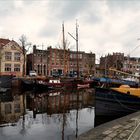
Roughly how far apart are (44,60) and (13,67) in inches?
448

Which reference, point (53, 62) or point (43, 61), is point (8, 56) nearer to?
point (43, 61)

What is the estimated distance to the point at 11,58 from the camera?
66.9 m

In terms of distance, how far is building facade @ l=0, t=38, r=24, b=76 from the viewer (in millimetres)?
65062

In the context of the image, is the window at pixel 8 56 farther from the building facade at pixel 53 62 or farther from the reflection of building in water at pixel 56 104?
the reflection of building in water at pixel 56 104

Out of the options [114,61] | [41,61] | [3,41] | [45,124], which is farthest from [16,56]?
[45,124]

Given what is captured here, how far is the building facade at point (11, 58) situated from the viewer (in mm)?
65062

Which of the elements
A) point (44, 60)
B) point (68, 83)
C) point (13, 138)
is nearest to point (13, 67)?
point (44, 60)

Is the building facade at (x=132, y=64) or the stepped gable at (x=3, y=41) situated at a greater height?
the stepped gable at (x=3, y=41)

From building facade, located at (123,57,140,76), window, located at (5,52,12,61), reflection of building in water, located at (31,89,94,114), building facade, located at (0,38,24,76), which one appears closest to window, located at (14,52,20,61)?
building facade, located at (0,38,24,76)

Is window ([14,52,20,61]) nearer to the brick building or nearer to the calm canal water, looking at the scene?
the brick building

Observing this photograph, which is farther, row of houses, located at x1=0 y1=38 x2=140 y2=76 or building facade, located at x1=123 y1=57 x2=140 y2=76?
building facade, located at x1=123 y1=57 x2=140 y2=76

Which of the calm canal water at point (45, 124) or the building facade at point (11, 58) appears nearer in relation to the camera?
the calm canal water at point (45, 124)

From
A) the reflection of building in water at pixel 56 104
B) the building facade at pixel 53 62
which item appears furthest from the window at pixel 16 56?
the reflection of building in water at pixel 56 104

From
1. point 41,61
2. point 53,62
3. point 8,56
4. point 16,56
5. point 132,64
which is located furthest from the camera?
point 132,64
